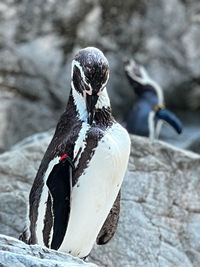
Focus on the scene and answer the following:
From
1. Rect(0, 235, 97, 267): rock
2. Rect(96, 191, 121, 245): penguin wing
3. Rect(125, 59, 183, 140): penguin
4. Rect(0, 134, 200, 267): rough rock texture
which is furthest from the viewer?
Rect(125, 59, 183, 140): penguin

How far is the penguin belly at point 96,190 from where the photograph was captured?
3.13 m

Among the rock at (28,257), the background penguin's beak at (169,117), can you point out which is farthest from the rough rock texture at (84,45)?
the rock at (28,257)

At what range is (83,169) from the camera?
10.3 feet

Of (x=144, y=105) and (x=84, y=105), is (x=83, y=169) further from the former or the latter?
(x=144, y=105)

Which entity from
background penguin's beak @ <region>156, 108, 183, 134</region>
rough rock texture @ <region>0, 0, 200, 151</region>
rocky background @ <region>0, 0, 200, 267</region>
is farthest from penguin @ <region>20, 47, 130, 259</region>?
rough rock texture @ <region>0, 0, 200, 151</region>

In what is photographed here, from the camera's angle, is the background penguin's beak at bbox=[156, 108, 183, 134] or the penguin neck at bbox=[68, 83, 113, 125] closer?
the penguin neck at bbox=[68, 83, 113, 125]

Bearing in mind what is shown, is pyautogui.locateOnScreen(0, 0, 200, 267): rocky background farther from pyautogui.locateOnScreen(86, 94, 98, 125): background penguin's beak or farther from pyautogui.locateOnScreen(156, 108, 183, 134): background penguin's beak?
pyautogui.locateOnScreen(86, 94, 98, 125): background penguin's beak

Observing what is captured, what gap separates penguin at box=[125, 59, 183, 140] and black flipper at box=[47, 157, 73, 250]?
341cm

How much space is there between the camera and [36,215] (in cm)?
330

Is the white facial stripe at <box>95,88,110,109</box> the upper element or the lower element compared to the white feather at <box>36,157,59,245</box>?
upper

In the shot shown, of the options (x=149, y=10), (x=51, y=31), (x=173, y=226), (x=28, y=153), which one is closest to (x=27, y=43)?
(x=51, y=31)

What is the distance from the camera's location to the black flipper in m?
3.12

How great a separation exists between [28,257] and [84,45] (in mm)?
4800

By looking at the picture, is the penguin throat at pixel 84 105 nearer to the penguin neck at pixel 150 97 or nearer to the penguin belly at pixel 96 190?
the penguin belly at pixel 96 190
